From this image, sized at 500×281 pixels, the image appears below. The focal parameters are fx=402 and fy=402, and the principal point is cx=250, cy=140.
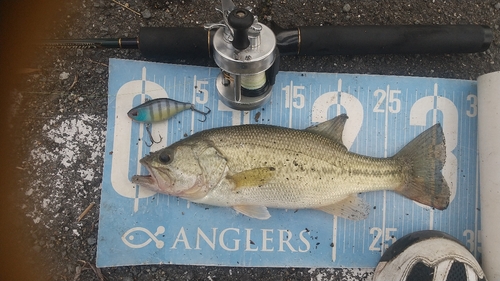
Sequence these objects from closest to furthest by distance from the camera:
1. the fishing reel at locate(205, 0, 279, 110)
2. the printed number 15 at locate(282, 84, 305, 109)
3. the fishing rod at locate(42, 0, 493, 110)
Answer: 1. the fishing reel at locate(205, 0, 279, 110)
2. the fishing rod at locate(42, 0, 493, 110)
3. the printed number 15 at locate(282, 84, 305, 109)

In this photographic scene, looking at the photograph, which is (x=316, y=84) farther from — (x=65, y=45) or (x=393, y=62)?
(x=65, y=45)

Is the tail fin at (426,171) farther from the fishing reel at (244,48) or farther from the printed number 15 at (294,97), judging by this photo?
the fishing reel at (244,48)

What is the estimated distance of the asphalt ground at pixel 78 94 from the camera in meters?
2.76

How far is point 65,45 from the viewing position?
8.83 ft

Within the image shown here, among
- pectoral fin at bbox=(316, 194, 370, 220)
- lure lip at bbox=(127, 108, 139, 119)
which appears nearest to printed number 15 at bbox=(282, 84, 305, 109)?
pectoral fin at bbox=(316, 194, 370, 220)

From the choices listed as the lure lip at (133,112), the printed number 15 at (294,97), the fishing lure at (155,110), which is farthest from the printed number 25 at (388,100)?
the lure lip at (133,112)

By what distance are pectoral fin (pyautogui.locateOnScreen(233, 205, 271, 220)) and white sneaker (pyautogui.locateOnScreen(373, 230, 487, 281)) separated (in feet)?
2.89

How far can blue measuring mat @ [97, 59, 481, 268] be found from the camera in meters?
2.76

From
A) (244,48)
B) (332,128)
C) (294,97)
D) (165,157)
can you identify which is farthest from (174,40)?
(332,128)

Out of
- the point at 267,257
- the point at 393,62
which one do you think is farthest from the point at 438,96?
the point at 267,257

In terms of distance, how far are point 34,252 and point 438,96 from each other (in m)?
3.04

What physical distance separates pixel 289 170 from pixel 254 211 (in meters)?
0.37

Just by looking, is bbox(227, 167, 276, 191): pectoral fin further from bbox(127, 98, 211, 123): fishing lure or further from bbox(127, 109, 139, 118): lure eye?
bbox(127, 109, 139, 118): lure eye

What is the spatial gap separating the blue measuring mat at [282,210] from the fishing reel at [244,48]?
421mm
